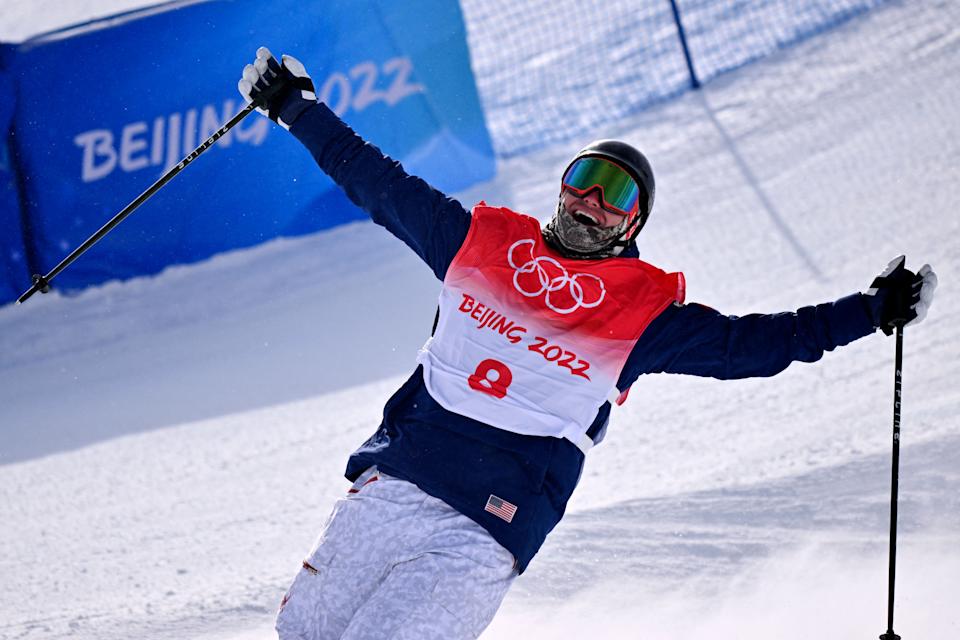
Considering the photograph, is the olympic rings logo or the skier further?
the olympic rings logo

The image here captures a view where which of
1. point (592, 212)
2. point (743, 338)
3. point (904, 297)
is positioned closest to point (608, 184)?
point (592, 212)

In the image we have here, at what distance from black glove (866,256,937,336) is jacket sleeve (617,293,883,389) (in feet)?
0.09

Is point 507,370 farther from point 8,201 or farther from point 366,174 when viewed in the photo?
point 8,201

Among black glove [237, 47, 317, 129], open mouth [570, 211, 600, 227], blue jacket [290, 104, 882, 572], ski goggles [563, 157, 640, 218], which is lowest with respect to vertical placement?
blue jacket [290, 104, 882, 572]

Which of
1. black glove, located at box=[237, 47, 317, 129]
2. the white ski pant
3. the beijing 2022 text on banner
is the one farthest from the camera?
the beijing 2022 text on banner

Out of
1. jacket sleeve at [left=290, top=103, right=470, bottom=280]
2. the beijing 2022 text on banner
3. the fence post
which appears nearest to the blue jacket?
jacket sleeve at [left=290, top=103, right=470, bottom=280]

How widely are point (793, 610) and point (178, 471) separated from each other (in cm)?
317

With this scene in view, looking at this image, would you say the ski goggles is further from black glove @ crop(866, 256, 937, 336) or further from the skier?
black glove @ crop(866, 256, 937, 336)

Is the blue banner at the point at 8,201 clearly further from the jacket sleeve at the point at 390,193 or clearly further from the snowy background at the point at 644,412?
the jacket sleeve at the point at 390,193

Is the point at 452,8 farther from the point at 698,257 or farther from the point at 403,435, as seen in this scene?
the point at 403,435

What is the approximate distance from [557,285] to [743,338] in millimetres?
566

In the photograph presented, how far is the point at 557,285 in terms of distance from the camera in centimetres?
383

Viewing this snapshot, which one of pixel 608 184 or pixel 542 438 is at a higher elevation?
pixel 608 184

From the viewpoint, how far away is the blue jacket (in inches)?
142
